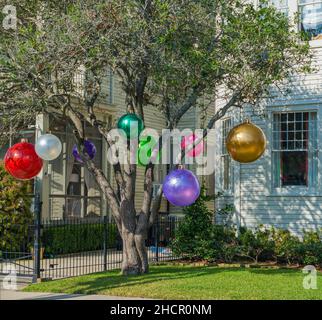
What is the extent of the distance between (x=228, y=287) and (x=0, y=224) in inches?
317

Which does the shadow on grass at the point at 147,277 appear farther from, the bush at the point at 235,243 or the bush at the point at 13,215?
the bush at the point at 13,215

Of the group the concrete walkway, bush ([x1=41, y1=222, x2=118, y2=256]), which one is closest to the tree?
the concrete walkway

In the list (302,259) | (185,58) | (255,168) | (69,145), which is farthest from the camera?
(69,145)

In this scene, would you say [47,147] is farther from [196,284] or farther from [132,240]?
[196,284]

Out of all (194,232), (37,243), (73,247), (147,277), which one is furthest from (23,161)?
(73,247)

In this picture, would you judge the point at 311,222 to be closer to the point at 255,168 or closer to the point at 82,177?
the point at 255,168

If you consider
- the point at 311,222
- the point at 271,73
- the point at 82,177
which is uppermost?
the point at 271,73

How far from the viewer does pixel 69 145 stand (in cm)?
1920

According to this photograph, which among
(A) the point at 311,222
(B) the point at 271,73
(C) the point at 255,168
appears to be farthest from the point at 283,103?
(B) the point at 271,73

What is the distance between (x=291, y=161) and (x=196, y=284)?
5882mm

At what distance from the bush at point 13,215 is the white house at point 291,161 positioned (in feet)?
19.7

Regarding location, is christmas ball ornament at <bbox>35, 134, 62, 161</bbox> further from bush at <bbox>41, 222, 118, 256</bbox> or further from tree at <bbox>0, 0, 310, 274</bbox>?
bush at <bbox>41, 222, 118, 256</bbox>

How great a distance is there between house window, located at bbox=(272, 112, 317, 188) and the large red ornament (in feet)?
23.8

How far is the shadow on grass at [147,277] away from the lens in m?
10.8
